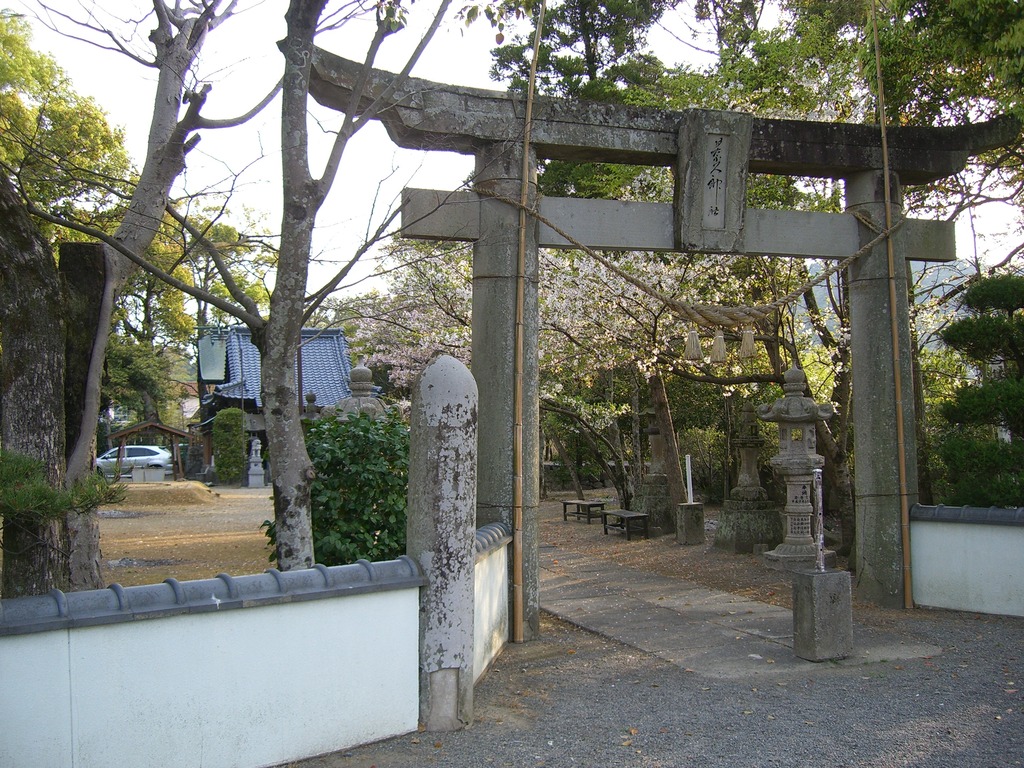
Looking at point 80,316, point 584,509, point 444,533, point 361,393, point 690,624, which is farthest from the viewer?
point 584,509

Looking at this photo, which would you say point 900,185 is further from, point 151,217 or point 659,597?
point 151,217

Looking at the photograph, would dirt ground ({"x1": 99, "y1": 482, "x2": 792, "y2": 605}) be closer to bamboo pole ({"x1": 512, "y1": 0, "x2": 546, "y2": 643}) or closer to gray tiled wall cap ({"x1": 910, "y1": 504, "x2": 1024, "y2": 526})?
gray tiled wall cap ({"x1": 910, "y1": 504, "x2": 1024, "y2": 526})

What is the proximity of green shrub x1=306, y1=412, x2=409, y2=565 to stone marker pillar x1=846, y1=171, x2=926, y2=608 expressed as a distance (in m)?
4.51

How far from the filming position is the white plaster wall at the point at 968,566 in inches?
288

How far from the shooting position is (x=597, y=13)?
58.1ft

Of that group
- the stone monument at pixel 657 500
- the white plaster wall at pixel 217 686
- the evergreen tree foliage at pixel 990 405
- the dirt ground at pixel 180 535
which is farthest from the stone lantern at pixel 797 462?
the white plaster wall at pixel 217 686

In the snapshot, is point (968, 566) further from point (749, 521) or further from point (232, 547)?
point (232, 547)

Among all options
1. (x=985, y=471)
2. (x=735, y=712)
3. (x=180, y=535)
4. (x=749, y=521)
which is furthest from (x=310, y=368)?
(x=735, y=712)

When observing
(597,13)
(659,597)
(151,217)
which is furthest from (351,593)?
(597,13)

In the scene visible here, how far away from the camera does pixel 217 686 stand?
12.8ft

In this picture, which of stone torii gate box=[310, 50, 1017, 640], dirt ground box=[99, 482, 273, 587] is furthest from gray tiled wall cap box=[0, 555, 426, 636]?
stone torii gate box=[310, 50, 1017, 640]

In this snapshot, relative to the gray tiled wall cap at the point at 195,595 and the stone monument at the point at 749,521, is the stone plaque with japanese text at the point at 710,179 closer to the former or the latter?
the gray tiled wall cap at the point at 195,595

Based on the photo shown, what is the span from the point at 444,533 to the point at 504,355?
2427mm

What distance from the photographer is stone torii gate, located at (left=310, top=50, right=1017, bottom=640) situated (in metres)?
6.83
